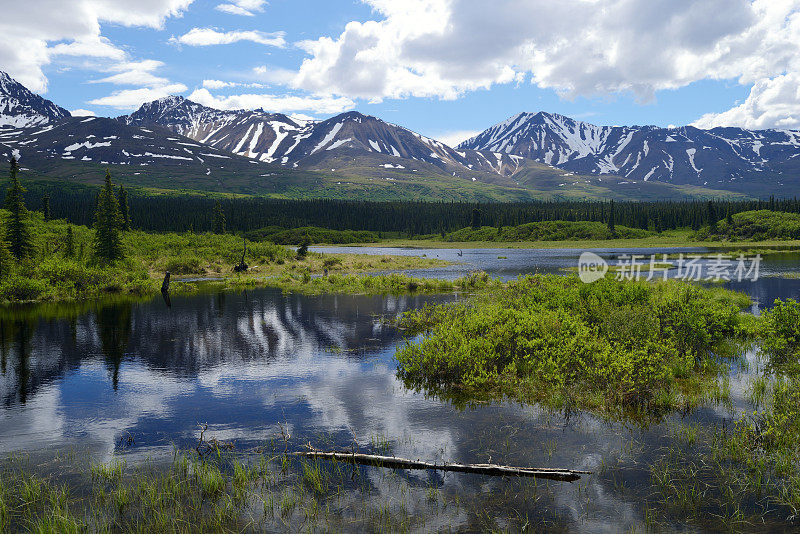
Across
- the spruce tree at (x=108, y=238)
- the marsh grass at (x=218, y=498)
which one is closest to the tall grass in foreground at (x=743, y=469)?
the marsh grass at (x=218, y=498)

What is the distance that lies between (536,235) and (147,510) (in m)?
169

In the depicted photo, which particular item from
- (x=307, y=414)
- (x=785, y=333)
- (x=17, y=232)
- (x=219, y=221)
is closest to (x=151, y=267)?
(x=17, y=232)

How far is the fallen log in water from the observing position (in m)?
12.0

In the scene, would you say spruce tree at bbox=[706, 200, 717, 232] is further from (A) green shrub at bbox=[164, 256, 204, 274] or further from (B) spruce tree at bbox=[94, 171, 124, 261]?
(B) spruce tree at bbox=[94, 171, 124, 261]

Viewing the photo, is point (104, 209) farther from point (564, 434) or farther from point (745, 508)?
point (745, 508)

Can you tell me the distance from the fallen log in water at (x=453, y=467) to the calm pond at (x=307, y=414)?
23 centimetres

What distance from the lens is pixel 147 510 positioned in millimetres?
10984

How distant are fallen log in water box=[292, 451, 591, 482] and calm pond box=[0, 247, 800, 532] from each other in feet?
0.74

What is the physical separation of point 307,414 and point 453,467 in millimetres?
6486

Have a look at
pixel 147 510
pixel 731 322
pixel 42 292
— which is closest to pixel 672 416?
pixel 731 322

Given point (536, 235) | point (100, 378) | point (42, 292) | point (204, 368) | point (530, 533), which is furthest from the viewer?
point (536, 235)

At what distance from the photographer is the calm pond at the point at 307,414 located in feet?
38.5

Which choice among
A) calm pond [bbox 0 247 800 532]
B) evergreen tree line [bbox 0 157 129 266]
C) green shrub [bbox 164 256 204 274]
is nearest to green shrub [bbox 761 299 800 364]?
calm pond [bbox 0 247 800 532]

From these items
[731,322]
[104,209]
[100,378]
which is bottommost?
[100,378]
